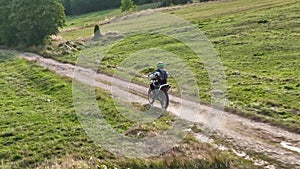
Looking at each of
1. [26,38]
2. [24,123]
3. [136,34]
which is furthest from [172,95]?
[26,38]

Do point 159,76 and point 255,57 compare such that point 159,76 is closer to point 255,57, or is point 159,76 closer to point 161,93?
point 161,93

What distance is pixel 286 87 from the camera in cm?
2209

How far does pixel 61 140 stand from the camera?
54.4 ft

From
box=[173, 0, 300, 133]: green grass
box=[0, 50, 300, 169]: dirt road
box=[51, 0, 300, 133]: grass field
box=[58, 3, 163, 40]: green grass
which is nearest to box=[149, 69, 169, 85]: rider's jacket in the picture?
box=[0, 50, 300, 169]: dirt road

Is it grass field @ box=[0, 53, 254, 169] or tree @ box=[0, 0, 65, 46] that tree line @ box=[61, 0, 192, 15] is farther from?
grass field @ box=[0, 53, 254, 169]

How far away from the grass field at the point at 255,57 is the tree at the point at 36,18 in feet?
32.2

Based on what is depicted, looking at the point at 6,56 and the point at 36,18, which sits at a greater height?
the point at 36,18

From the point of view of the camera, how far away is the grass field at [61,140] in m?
13.7

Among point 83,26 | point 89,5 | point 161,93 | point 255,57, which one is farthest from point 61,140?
point 89,5

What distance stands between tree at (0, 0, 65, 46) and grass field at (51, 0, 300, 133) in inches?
387

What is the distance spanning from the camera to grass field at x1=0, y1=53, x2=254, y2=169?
44.9 feet

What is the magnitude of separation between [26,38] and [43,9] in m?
5.53

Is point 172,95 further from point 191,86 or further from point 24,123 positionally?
point 24,123

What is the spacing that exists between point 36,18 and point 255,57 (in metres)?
29.8
